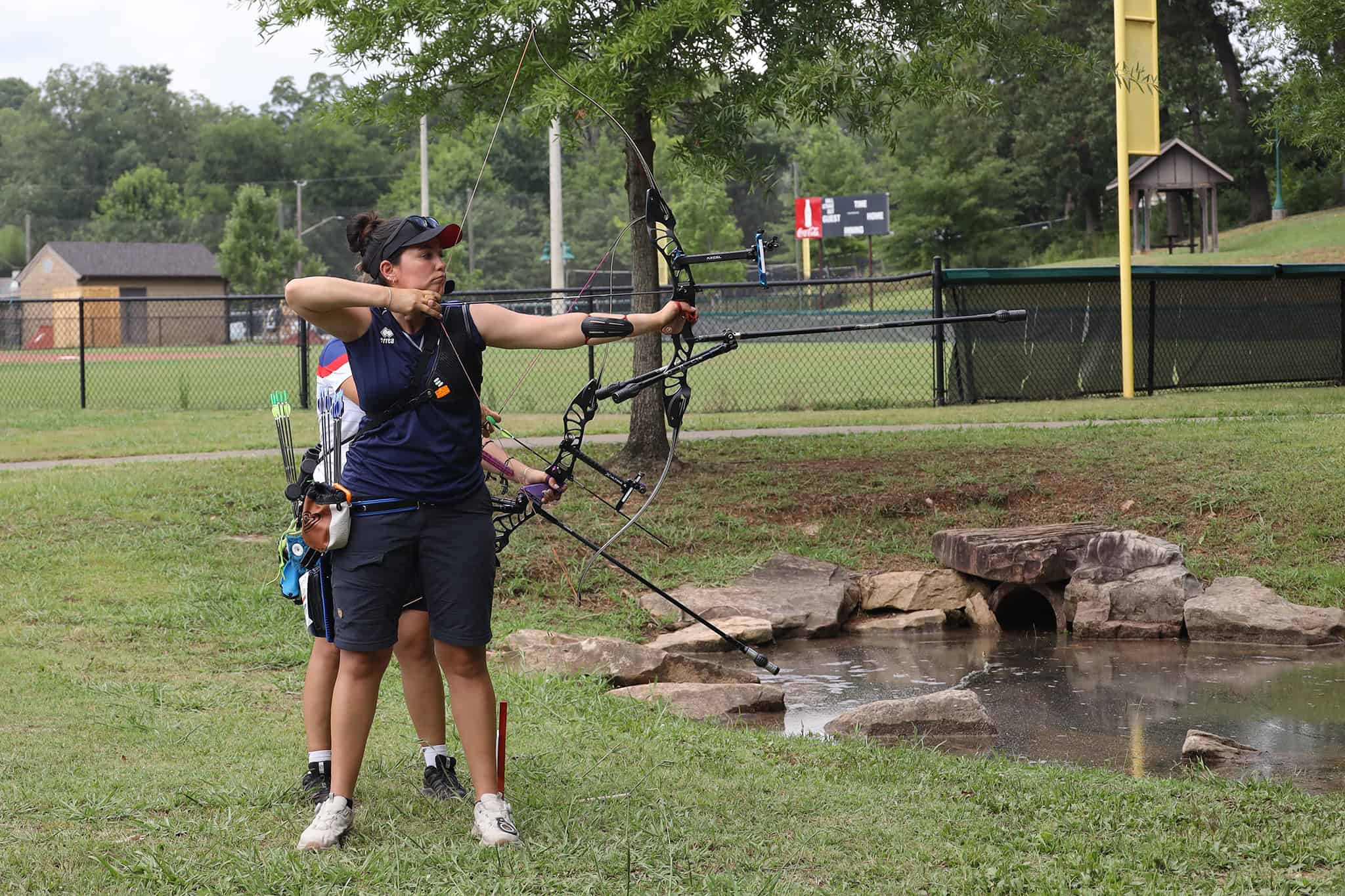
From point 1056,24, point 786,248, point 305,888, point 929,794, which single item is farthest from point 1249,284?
point 786,248

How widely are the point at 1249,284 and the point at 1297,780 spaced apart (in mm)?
14502

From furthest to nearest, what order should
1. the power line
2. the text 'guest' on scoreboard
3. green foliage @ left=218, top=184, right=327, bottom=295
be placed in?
the power line < green foliage @ left=218, top=184, right=327, bottom=295 < the text 'guest' on scoreboard

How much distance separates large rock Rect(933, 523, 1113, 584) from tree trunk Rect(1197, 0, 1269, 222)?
4527 centimetres

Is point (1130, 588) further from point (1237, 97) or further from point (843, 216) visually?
point (1237, 97)

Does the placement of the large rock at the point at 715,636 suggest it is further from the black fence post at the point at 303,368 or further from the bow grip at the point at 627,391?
the black fence post at the point at 303,368

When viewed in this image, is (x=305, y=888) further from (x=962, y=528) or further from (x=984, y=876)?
(x=962, y=528)

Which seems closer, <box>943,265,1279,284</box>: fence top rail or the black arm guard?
the black arm guard

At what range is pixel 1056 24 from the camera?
5122 cm

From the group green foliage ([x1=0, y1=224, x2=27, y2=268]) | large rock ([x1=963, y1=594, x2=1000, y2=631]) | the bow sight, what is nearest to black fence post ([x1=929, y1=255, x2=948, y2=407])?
large rock ([x1=963, y1=594, x2=1000, y2=631])

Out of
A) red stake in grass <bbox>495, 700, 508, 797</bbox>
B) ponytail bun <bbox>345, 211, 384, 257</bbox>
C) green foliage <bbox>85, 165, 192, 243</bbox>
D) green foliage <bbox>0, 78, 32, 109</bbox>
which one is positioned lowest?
red stake in grass <bbox>495, 700, 508, 797</bbox>

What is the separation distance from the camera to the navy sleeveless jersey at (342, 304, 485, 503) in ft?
14.5

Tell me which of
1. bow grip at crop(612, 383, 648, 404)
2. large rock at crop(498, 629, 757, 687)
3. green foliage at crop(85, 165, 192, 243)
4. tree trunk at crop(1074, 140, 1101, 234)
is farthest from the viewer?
green foliage at crop(85, 165, 192, 243)

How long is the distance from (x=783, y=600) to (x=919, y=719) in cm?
298

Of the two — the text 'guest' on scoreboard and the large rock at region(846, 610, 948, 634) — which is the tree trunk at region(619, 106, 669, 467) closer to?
the large rock at region(846, 610, 948, 634)
